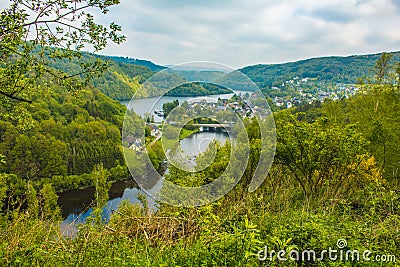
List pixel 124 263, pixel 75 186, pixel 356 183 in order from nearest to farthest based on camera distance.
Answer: pixel 124 263 < pixel 356 183 < pixel 75 186

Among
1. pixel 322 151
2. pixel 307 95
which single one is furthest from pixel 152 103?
pixel 307 95

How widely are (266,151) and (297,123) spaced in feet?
6.93

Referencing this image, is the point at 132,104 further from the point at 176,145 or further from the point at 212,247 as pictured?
the point at 212,247

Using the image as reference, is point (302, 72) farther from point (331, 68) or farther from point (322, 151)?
point (322, 151)

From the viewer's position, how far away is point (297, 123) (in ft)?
31.5

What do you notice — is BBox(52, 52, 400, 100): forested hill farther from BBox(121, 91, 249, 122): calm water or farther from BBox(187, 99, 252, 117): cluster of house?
BBox(121, 91, 249, 122): calm water

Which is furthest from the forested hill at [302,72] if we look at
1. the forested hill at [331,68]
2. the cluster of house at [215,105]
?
the cluster of house at [215,105]

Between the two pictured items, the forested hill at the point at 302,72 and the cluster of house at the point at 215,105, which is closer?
the cluster of house at the point at 215,105

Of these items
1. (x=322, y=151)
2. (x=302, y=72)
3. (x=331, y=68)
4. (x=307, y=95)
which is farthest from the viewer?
(x=331, y=68)

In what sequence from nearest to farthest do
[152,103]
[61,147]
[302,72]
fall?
1. [152,103]
2. [61,147]
3. [302,72]

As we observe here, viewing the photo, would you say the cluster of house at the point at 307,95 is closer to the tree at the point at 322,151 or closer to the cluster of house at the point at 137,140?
the tree at the point at 322,151

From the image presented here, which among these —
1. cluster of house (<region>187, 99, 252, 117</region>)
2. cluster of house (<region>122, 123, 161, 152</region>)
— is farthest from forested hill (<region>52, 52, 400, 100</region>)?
cluster of house (<region>122, 123, 161, 152</region>)

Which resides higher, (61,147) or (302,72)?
(302,72)

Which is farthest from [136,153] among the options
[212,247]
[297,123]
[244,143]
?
[297,123]
